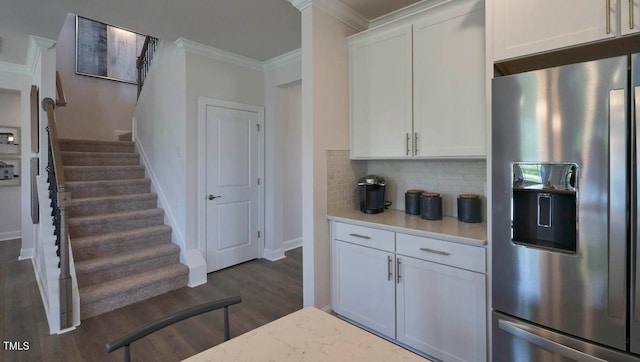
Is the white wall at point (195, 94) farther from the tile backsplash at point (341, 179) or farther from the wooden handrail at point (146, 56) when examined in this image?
the tile backsplash at point (341, 179)

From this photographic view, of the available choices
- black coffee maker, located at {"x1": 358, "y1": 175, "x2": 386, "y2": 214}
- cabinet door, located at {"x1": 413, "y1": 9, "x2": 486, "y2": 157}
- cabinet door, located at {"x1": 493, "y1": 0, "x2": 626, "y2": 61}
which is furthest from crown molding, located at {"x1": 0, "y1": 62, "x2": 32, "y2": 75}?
cabinet door, located at {"x1": 493, "y1": 0, "x2": 626, "y2": 61}

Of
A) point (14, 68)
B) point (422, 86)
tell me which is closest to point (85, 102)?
point (14, 68)

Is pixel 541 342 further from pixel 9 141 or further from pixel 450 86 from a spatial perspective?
pixel 9 141

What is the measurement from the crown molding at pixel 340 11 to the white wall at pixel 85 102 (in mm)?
4821

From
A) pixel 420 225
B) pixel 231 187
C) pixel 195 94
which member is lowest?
pixel 420 225

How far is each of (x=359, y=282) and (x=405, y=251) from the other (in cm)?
48

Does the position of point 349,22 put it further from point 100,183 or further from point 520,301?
point 100,183

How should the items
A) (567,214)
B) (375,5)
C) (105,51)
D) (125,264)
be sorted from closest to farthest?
(567,214) → (375,5) → (125,264) → (105,51)

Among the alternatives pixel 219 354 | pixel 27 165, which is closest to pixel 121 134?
pixel 27 165

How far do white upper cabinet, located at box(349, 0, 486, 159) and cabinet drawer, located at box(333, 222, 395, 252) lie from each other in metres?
0.61

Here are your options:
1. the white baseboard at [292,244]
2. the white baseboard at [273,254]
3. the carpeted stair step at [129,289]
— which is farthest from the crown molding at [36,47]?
the white baseboard at [292,244]

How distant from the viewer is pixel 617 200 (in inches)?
50.4

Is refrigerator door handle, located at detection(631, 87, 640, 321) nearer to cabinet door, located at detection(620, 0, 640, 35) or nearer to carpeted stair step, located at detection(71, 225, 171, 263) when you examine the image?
cabinet door, located at detection(620, 0, 640, 35)

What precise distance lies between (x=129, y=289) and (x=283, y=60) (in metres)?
3.01
